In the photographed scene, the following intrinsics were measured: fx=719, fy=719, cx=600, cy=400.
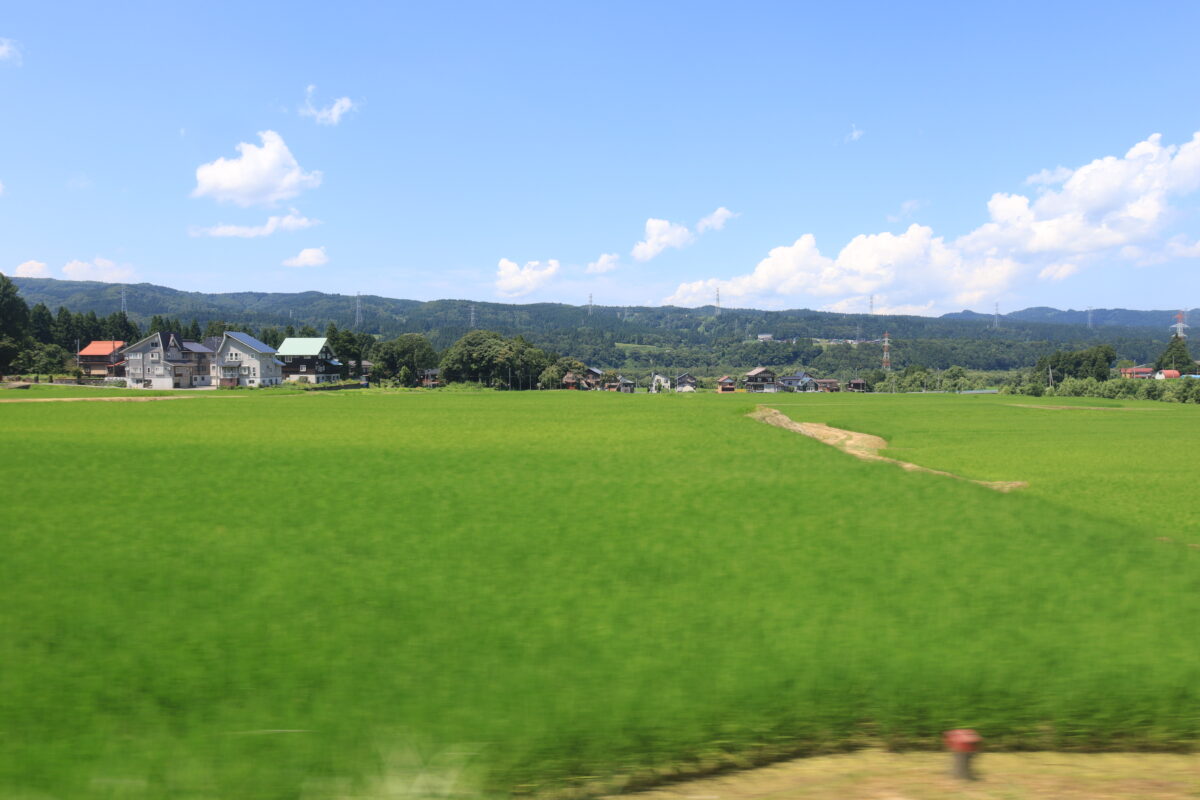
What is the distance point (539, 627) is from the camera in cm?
953

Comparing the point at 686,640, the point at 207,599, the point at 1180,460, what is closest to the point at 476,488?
the point at 207,599

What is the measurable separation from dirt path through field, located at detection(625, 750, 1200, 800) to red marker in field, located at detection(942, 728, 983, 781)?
99 millimetres

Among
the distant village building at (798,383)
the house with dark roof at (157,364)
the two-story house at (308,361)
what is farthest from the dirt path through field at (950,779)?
the distant village building at (798,383)

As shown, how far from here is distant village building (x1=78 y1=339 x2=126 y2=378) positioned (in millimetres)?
118938

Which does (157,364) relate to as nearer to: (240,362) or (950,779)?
(240,362)

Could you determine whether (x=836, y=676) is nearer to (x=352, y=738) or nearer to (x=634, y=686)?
(x=634, y=686)

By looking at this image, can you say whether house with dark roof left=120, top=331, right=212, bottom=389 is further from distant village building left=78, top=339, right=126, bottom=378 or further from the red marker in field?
the red marker in field

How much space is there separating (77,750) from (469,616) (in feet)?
14.5

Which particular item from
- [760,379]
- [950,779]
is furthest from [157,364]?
[950,779]

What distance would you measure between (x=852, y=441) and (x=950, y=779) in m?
34.0

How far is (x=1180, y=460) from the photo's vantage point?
30750 millimetres

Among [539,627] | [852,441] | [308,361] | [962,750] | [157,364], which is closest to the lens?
[962,750]

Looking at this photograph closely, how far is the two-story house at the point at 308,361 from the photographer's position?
12388 cm

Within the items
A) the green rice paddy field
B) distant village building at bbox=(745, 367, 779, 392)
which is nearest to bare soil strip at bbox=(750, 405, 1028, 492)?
the green rice paddy field
